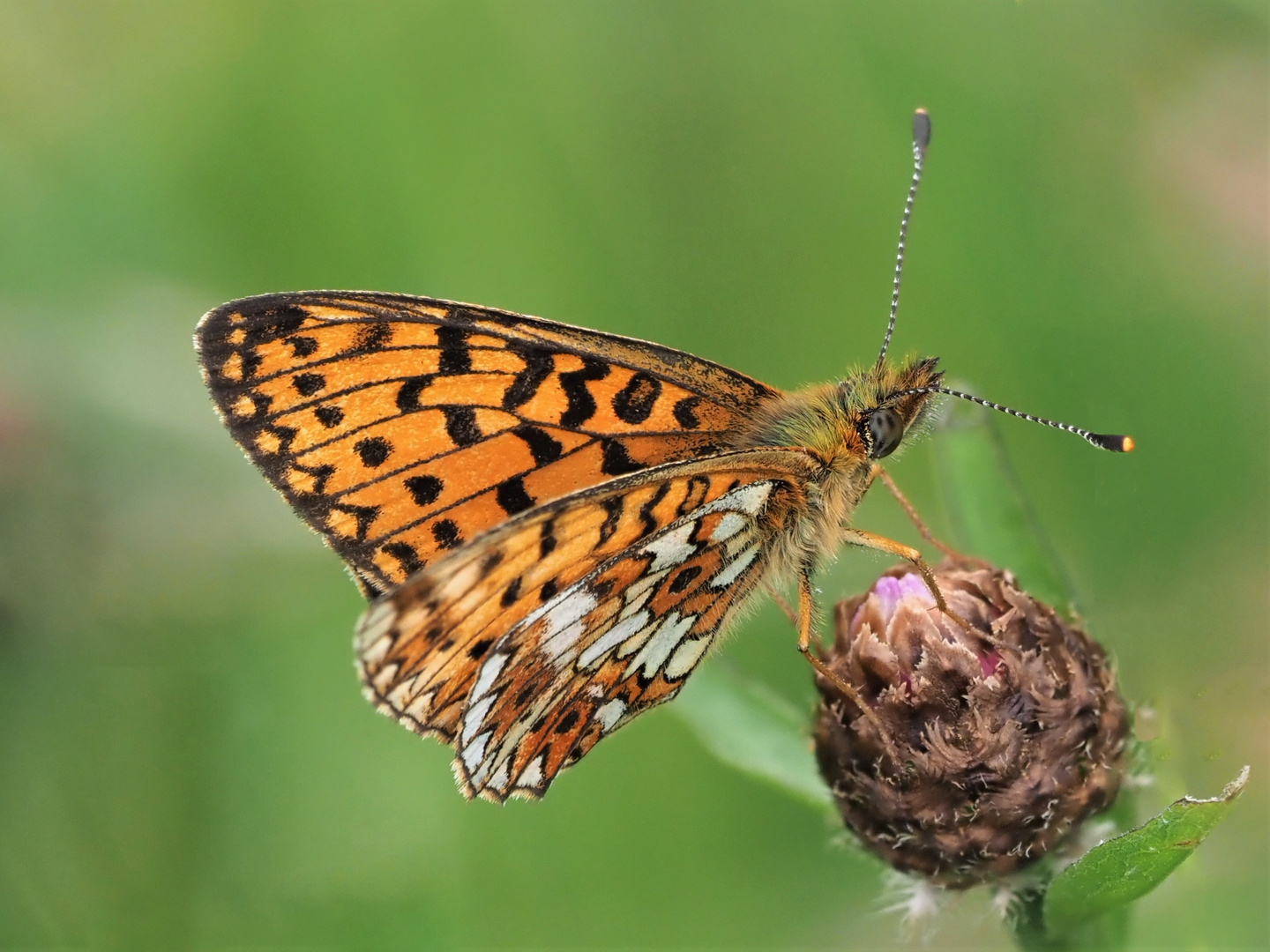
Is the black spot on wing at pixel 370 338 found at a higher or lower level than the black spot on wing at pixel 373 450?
higher

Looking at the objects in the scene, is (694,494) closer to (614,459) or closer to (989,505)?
(614,459)

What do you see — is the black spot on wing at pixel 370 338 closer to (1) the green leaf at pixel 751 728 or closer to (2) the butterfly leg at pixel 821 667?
(2) the butterfly leg at pixel 821 667

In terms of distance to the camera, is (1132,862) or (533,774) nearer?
(1132,862)

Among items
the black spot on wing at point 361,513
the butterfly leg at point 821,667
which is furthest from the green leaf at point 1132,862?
the black spot on wing at point 361,513

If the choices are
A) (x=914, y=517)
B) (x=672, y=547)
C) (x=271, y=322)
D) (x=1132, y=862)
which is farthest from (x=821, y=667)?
(x=271, y=322)

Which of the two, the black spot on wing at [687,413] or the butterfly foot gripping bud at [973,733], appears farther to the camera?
the black spot on wing at [687,413]

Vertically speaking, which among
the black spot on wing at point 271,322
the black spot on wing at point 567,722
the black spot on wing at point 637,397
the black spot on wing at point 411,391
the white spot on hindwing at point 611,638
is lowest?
the black spot on wing at point 567,722

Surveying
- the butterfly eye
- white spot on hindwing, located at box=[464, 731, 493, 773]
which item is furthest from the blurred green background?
white spot on hindwing, located at box=[464, 731, 493, 773]
